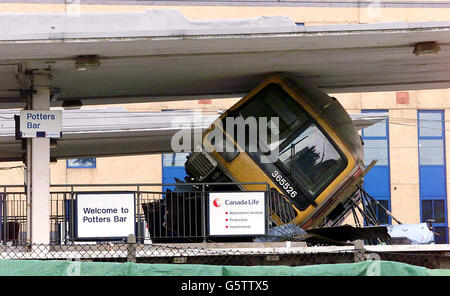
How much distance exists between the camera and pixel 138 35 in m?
15.2

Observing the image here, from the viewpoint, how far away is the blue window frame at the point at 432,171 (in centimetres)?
4575

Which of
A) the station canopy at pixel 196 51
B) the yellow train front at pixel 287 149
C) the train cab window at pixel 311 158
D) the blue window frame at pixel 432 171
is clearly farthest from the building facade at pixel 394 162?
the train cab window at pixel 311 158

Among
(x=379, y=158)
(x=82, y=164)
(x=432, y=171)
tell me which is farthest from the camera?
(x=432, y=171)

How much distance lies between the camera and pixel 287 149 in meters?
18.4

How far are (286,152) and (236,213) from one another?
2.57 meters

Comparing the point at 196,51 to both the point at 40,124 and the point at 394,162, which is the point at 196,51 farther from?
the point at 394,162

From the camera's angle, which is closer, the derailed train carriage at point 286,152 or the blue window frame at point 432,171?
the derailed train carriage at point 286,152

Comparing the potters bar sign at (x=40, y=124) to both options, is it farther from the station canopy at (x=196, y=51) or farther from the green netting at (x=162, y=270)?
the green netting at (x=162, y=270)

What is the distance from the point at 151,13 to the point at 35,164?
11.4 feet

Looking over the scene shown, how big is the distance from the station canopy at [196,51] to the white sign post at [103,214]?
2.31 metres

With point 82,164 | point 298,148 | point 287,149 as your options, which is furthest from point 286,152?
point 82,164

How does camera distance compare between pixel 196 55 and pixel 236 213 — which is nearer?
pixel 236 213

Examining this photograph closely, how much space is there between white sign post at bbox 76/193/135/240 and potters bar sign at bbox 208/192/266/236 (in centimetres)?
143

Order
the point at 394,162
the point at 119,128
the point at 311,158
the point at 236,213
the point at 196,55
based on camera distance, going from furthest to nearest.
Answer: the point at 394,162, the point at 119,128, the point at 311,158, the point at 196,55, the point at 236,213
